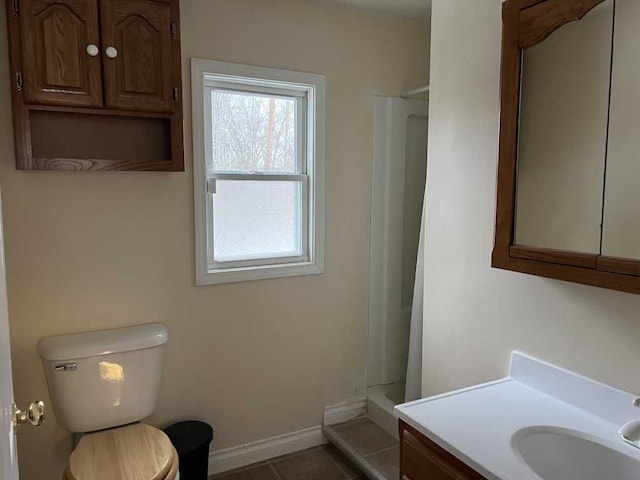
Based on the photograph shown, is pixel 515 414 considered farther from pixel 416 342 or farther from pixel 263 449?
pixel 263 449

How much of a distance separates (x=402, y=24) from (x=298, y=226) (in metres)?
1.26

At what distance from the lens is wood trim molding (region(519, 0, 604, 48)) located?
1246 millimetres

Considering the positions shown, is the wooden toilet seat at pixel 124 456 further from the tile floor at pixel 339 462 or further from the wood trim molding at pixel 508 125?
the wood trim molding at pixel 508 125

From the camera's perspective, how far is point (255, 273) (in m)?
2.45

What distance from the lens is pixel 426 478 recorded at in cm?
136

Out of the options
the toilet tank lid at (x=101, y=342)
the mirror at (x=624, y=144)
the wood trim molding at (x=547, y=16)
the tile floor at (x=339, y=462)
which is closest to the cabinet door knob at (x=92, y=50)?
the toilet tank lid at (x=101, y=342)

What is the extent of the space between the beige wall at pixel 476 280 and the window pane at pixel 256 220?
91 cm

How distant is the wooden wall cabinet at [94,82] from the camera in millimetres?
1819

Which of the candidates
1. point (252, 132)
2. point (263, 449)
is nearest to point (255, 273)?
point (252, 132)

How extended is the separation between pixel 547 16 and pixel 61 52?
169 centimetres

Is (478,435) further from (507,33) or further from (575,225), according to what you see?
(507,33)

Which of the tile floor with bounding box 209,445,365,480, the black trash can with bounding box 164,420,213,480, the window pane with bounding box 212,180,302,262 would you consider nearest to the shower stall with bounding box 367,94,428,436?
the tile floor with bounding box 209,445,365,480

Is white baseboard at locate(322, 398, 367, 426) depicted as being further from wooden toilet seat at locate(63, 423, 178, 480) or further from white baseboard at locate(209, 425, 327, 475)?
wooden toilet seat at locate(63, 423, 178, 480)

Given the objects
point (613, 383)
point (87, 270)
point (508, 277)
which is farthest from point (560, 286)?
point (87, 270)
